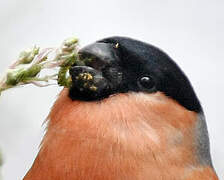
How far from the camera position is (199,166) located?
3627 millimetres

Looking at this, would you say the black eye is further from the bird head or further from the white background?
the white background

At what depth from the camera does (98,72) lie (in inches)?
129

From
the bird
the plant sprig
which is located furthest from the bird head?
the plant sprig

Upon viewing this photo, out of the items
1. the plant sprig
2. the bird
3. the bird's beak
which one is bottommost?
the bird

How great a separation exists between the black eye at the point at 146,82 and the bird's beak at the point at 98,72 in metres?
0.13

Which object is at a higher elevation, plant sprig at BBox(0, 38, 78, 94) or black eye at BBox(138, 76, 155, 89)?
plant sprig at BBox(0, 38, 78, 94)

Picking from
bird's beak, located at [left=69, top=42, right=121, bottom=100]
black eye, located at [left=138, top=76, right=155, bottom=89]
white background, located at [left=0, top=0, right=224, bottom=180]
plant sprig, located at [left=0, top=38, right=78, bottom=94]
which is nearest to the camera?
plant sprig, located at [left=0, top=38, right=78, bottom=94]

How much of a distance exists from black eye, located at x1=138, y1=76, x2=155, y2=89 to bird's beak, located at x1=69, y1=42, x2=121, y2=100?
0.42ft

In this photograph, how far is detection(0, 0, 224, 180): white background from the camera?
19.7 ft

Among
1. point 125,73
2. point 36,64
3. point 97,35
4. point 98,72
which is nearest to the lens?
point 36,64

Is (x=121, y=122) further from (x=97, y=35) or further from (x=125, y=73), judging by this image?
(x=97, y=35)

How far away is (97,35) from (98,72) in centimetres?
416

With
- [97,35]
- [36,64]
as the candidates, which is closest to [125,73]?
[36,64]

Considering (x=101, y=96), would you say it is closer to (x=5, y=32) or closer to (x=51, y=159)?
(x=51, y=159)
